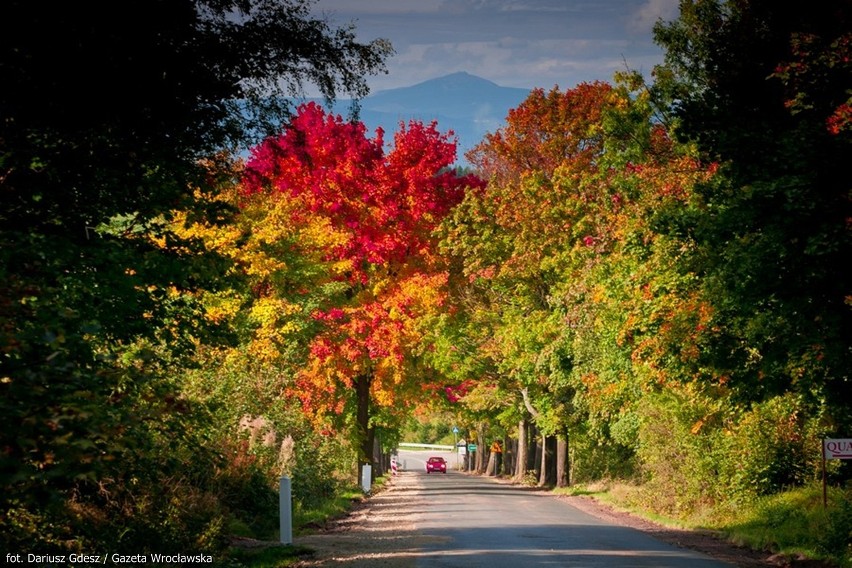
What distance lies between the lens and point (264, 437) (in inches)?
1070

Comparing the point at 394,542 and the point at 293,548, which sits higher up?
the point at 293,548

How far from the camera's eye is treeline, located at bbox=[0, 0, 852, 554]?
451 inches

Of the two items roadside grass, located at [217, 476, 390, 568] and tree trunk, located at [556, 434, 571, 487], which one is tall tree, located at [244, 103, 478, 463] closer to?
tree trunk, located at [556, 434, 571, 487]

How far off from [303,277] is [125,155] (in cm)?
2493

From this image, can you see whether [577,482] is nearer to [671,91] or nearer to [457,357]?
[457,357]

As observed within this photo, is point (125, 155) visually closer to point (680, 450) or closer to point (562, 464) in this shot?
point (680, 450)

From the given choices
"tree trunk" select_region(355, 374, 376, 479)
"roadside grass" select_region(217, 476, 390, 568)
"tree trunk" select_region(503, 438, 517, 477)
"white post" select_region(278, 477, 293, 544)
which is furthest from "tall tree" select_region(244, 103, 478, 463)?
"tree trunk" select_region(503, 438, 517, 477)

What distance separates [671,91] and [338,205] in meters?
19.6

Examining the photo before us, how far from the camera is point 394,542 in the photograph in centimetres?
2023

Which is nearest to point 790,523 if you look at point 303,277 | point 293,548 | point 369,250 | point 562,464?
point 293,548

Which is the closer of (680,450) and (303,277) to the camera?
(680,450)

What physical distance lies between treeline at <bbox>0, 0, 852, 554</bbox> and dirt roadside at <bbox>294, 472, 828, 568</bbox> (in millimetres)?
1485

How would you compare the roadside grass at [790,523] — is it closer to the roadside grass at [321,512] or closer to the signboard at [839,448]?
the signboard at [839,448]

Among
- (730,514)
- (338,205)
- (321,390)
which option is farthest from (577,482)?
(730,514)
